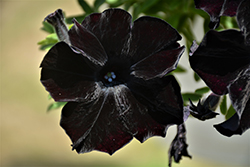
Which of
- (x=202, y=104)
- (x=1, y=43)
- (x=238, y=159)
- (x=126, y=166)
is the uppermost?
(x=202, y=104)

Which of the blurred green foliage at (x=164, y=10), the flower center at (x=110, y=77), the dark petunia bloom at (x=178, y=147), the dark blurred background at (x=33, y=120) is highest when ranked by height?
the flower center at (x=110, y=77)

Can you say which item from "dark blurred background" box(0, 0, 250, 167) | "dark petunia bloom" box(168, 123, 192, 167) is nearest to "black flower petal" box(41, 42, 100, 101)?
"dark petunia bloom" box(168, 123, 192, 167)

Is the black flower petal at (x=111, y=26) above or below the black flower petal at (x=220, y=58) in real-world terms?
above

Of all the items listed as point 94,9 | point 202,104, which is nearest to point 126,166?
point 94,9

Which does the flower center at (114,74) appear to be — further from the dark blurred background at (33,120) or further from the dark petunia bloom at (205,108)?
the dark blurred background at (33,120)

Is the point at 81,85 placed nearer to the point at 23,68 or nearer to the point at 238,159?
the point at 238,159

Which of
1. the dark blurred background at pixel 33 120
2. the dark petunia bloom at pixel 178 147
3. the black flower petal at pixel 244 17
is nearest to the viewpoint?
the black flower petal at pixel 244 17

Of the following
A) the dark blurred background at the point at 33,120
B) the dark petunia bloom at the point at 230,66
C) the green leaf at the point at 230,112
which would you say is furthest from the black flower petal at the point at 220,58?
the dark blurred background at the point at 33,120
